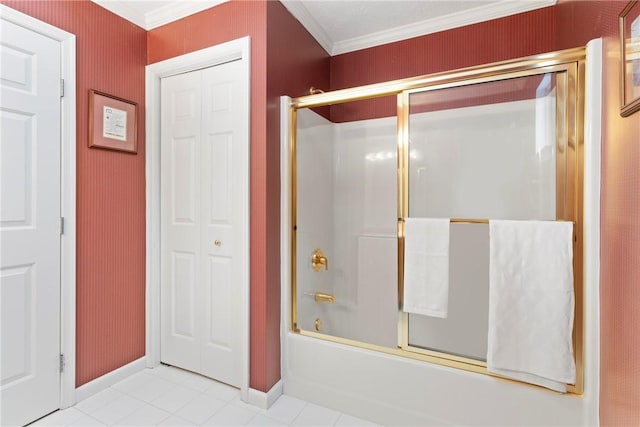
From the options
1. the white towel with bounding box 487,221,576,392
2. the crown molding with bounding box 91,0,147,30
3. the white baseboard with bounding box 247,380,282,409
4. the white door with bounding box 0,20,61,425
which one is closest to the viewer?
the white towel with bounding box 487,221,576,392

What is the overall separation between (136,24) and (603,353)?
3.18 metres

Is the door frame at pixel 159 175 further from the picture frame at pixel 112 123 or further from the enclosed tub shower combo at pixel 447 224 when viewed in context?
the enclosed tub shower combo at pixel 447 224

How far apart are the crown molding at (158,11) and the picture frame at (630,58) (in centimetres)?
194

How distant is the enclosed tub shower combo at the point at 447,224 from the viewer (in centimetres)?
130

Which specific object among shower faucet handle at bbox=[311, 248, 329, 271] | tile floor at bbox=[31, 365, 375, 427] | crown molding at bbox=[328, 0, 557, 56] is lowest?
tile floor at bbox=[31, 365, 375, 427]

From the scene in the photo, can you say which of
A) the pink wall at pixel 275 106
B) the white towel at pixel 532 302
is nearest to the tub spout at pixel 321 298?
the pink wall at pixel 275 106

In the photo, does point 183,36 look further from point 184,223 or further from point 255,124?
point 184,223

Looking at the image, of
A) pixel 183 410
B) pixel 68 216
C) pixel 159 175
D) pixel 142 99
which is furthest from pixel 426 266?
pixel 142 99

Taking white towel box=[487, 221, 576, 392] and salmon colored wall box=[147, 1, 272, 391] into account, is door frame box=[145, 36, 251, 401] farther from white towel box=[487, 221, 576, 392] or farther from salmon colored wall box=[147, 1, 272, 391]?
white towel box=[487, 221, 576, 392]

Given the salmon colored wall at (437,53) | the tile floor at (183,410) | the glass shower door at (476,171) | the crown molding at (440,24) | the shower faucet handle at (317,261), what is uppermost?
the crown molding at (440,24)

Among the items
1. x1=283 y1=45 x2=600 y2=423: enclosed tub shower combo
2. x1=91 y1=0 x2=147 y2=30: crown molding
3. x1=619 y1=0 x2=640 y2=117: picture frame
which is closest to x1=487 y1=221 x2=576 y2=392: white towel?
x1=283 y1=45 x2=600 y2=423: enclosed tub shower combo

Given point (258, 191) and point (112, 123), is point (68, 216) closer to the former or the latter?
point (112, 123)

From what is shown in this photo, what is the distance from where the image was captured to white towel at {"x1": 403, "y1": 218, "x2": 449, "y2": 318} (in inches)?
60.0

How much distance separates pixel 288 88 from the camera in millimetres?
1965
